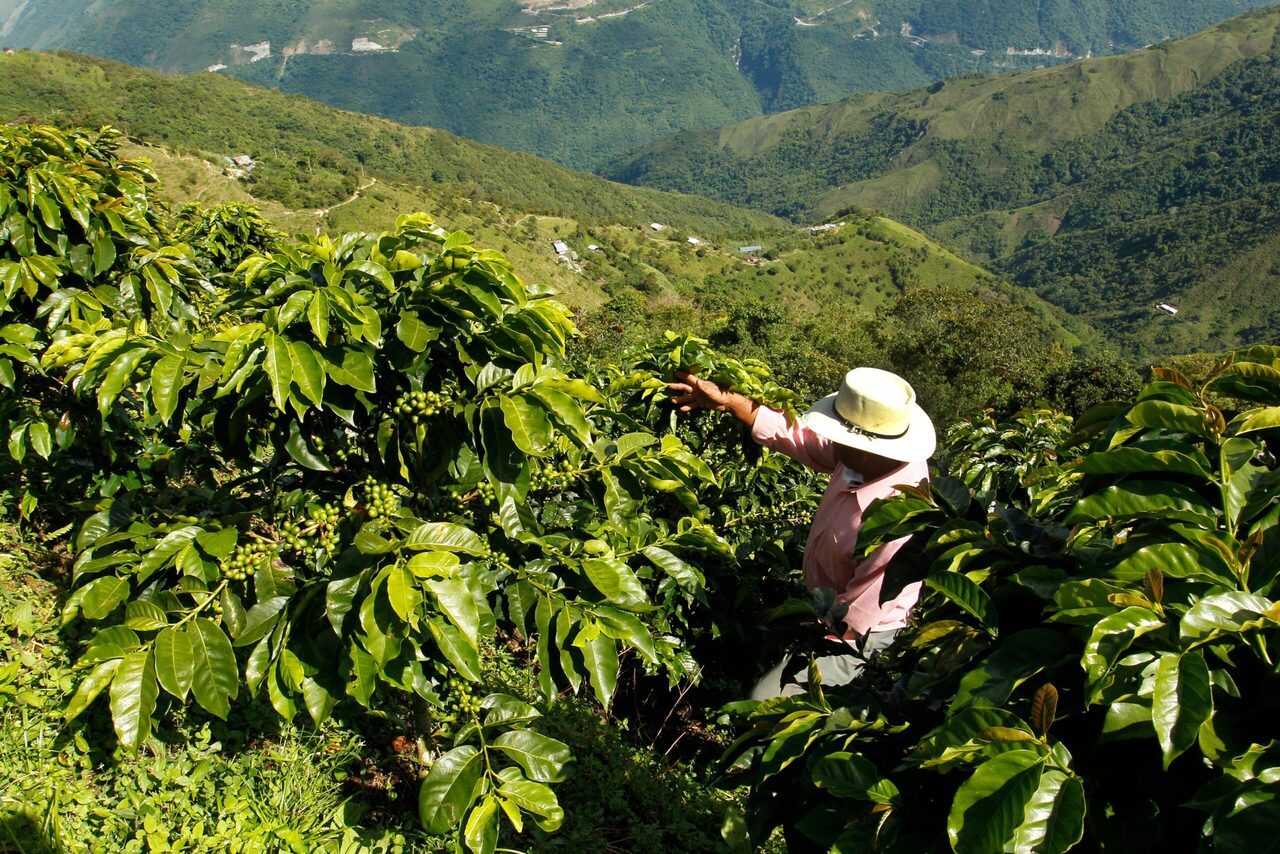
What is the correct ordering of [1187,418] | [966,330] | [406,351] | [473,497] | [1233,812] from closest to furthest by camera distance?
1. [1233,812]
2. [1187,418]
3. [406,351]
4. [473,497]
5. [966,330]

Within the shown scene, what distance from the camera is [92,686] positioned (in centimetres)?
210

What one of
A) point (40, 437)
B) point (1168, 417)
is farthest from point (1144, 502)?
point (40, 437)

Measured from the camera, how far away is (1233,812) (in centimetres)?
105

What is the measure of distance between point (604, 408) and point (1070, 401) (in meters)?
36.9

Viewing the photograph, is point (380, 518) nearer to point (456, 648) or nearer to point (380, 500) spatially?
point (380, 500)

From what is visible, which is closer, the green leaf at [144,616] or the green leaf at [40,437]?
the green leaf at [144,616]

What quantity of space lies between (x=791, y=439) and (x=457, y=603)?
230 centimetres

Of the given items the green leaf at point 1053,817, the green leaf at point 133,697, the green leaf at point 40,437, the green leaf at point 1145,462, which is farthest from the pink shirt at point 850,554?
the green leaf at point 40,437

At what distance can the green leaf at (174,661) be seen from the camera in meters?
2.09

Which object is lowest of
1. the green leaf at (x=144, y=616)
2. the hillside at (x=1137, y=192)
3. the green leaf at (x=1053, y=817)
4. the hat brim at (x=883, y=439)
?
the hillside at (x=1137, y=192)

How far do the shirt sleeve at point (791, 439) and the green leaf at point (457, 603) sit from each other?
215cm

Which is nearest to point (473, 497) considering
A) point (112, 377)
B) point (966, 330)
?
point (112, 377)

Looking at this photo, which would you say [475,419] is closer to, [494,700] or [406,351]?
[406,351]

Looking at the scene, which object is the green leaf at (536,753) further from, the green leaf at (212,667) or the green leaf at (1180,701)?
the green leaf at (1180,701)
